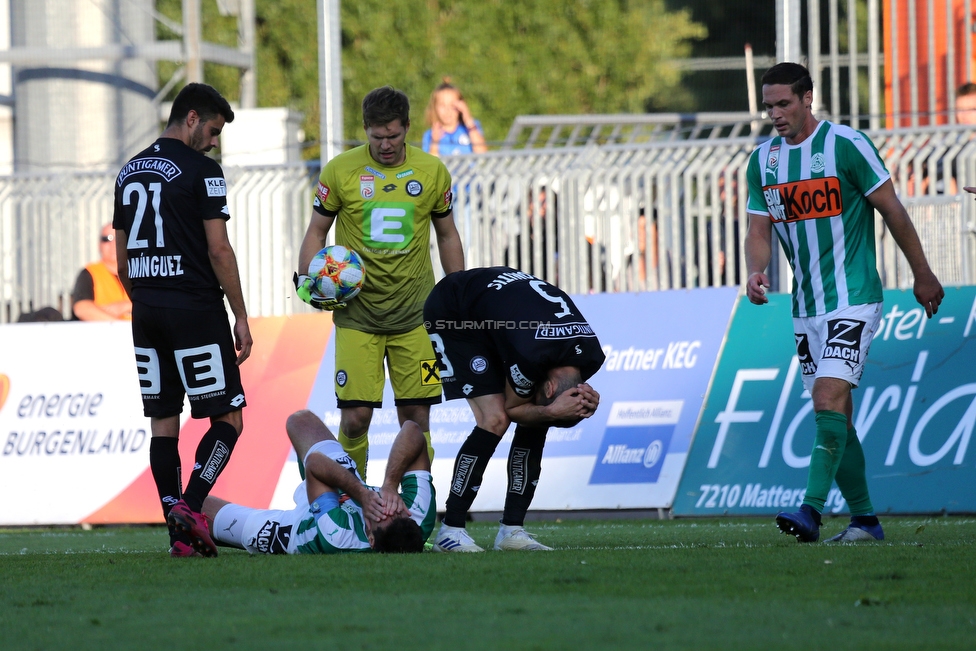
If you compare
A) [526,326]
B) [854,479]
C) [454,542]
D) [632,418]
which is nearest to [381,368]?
[454,542]

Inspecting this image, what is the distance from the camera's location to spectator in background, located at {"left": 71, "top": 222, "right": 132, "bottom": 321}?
41.9ft

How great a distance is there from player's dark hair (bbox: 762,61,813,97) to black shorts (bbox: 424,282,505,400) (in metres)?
1.88

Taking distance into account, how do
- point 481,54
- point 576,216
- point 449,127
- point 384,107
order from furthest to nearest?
point 481,54, point 449,127, point 576,216, point 384,107

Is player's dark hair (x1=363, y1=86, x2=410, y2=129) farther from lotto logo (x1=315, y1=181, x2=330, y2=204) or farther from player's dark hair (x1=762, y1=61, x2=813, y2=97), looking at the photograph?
player's dark hair (x1=762, y1=61, x2=813, y2=97)

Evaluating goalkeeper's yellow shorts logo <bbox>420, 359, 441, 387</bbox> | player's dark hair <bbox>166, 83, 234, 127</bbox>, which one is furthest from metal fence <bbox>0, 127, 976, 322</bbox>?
player's dark hair <bbox>166, 83, 234, 127</bbox>

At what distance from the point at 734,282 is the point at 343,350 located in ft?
17.7

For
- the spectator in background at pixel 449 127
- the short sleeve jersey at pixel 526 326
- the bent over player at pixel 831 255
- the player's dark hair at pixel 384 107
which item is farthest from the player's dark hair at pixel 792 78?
the spectator in background at pixel 449 127

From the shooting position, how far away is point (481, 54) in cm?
3522

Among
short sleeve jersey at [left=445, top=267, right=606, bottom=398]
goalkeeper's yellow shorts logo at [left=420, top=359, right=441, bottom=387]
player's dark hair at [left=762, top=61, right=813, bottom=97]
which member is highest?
player's dark hair at [left=762, top=61, right=813, bottom=97]

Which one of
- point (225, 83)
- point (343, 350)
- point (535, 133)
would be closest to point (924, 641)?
point (343, 350)

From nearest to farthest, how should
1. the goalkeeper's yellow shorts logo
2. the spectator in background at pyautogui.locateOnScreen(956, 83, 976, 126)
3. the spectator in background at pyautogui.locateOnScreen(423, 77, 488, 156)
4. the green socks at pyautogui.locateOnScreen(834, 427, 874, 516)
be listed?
the green socks at pyautogui.locateOnScreen(834, 427, 874, 516) < the goalkeeper's yellow shorts logo < the spectator in background at pyautogui.locateOnScreen(956, 83, 976, 126) < the spectator in background at pyautogui.locateOnScreen(423, 77, 488, 156)

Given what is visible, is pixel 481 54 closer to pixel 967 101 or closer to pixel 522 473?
pixel 967 101

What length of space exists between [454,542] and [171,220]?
2.02m

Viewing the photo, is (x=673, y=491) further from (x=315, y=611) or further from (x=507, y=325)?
(x=315, y=611)
